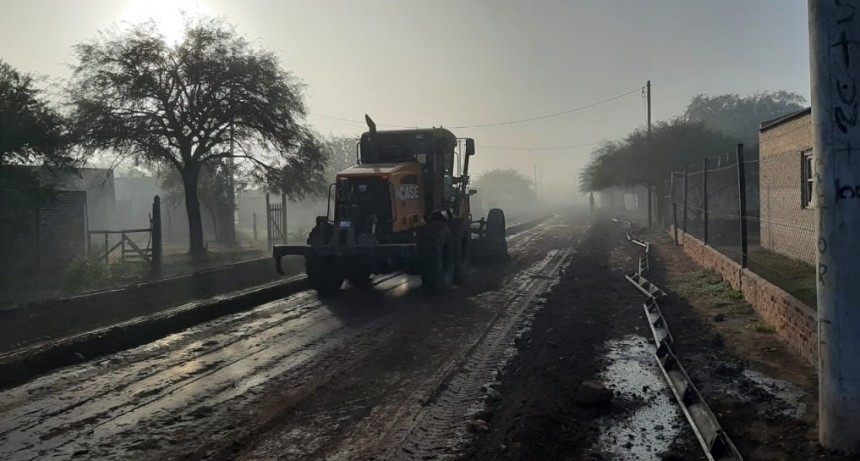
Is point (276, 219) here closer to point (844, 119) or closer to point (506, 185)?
point (844, 119)

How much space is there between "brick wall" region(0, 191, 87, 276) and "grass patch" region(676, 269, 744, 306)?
49.6 ft

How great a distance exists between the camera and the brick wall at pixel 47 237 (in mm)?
17578

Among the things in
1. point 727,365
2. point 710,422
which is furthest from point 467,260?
point 710,422

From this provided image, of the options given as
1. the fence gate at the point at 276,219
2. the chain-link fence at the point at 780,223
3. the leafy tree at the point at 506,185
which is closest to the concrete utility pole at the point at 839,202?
the chain-link fence at the point at 780,223

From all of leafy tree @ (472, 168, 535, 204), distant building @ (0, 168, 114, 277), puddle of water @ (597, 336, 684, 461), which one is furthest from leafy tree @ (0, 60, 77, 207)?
leafy tree @ (472, 168, 535, 204)

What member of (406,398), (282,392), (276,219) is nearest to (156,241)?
(276,219)

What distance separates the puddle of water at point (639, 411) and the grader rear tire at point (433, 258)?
5127 millimetres

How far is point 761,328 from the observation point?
8.50 m

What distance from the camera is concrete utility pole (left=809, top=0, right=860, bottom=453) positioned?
171 inches

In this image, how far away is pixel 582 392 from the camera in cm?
596

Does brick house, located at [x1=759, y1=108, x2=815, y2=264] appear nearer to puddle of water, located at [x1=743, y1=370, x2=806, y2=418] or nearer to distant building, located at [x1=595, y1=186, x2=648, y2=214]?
puddle of water, located at [x1=743, y1=370, x2=806, y2=418]

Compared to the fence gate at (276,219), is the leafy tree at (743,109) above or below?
above

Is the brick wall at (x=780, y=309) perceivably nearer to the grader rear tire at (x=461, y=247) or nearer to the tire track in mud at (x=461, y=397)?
the tire track in mud at (x=461, y=397)

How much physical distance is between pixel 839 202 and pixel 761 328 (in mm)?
4623
